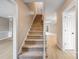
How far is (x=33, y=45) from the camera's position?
405 centimetres

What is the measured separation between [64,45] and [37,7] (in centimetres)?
240

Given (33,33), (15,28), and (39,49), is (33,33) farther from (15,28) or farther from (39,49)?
(15,28)

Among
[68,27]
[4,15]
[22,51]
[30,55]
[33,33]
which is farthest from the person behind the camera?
[68,27]

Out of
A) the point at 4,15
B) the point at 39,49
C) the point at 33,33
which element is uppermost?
the point at 4,15

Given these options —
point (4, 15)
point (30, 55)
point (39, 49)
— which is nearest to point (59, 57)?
point (39, 49)

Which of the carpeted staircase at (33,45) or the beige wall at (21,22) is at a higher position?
the beige wall at (21,22)

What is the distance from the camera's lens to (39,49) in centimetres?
384

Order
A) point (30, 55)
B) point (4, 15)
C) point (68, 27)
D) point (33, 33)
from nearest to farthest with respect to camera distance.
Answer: point (4, 15), point (30, 55), point (33, 33), point (68, 27)

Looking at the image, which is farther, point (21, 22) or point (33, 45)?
point (33, 45)

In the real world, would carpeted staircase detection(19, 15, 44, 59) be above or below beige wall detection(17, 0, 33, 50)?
below

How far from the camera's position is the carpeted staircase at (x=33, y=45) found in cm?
339

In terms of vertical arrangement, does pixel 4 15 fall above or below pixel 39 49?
above

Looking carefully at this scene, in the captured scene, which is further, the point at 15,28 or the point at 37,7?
the point at 37,7

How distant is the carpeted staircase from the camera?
3395mm
